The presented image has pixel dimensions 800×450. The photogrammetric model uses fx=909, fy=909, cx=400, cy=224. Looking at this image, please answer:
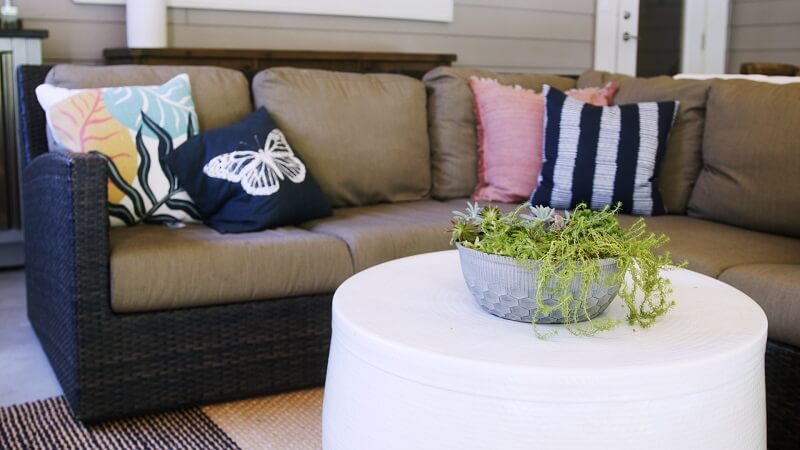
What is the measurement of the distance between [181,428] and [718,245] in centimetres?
147

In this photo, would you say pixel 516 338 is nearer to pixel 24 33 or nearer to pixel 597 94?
pixel 597 94

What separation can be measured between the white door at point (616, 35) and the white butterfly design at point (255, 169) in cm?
350

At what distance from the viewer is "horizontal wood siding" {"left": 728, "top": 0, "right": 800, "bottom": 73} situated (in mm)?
5742

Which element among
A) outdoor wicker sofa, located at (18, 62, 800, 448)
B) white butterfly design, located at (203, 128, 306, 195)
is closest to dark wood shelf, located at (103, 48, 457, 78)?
white butterfly design, located at (203, 128, 306, 195)

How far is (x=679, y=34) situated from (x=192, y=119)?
428cm

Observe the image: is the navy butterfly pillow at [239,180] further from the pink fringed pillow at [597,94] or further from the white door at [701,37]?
the white door at [701,37]

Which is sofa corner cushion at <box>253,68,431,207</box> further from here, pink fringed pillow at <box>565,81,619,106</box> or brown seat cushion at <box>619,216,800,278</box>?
brown seat cushion at <box>619,216,800,278</box>

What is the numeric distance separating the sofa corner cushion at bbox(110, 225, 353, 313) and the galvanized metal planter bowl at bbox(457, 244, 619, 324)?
3.00 feet

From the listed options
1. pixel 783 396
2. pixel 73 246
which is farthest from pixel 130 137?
pixel 783 396

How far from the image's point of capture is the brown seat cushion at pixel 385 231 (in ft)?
8.10

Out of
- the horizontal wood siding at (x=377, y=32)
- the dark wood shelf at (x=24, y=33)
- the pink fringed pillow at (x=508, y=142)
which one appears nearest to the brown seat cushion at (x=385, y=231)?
the pink fringed pillow at (x=508, y=142)

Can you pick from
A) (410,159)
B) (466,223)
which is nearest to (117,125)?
(410,159)

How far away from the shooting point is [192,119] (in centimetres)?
266

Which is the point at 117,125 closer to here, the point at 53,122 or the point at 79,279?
the point at 53,122
